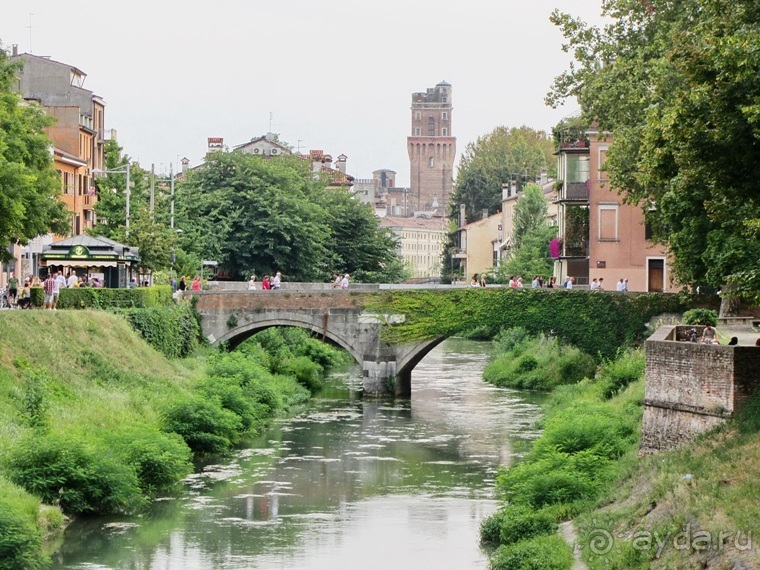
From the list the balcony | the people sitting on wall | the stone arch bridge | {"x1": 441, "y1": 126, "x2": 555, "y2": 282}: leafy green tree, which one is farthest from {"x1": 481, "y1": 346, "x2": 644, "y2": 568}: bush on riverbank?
{"x1": 441, "y1": 126, "x2": 555, "y2": 282}: leafy green tree

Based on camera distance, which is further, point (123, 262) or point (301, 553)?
point (123, 262)

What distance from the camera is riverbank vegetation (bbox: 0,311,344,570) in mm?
30359

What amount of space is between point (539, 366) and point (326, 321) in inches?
375

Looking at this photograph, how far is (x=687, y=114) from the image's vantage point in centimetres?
2550

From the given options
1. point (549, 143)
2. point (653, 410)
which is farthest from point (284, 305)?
point (549, 143)

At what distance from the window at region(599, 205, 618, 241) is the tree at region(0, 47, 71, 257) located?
20.3 m

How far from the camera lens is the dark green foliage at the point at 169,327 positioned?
2037 inches

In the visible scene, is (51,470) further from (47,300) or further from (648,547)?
(47,300)

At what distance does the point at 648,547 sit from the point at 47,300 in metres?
27.9

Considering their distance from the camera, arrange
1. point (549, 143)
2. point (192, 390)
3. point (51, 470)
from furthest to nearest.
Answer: point (549, 143)
point (192, 390)
point (51, 470)

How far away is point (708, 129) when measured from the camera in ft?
82.5

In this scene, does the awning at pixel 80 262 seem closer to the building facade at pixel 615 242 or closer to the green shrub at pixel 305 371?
the green shrub at pixel 305 371

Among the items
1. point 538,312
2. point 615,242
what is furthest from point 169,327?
point 615,242

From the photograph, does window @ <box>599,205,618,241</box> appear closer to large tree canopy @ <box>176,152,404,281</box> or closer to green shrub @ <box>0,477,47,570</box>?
large tree canopy @ <box>176,152,404,281</box>
